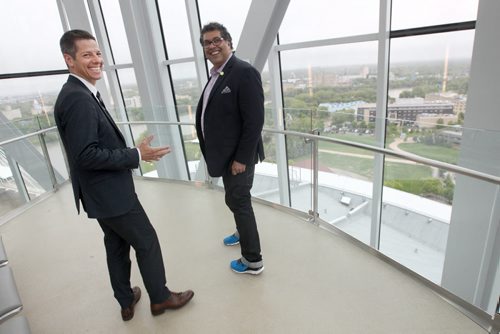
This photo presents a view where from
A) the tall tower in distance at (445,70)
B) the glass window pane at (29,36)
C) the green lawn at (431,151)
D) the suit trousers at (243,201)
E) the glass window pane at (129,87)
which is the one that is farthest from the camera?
the glass window pane at (129,87)

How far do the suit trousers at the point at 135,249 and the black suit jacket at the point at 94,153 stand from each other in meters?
0.10

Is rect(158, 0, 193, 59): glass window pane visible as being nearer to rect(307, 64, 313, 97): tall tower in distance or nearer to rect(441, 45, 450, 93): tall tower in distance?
rect(307, 64, 313, 97): tall tower in distance

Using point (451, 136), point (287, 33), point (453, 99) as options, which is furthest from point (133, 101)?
point (451, 136)

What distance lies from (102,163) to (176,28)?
570cm

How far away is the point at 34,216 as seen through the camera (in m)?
3.55

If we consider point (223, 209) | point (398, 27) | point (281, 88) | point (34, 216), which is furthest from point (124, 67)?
point (398, 27)

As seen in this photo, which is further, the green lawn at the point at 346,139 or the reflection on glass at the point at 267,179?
the reflection on glass at the point at 267,179

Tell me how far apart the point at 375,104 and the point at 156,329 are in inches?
136

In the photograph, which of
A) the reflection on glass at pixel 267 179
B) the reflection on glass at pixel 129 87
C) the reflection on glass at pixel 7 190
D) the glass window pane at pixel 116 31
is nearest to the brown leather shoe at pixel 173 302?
the reflection on glass at pixel 267 179

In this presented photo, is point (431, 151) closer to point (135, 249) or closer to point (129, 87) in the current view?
point (135, 249)

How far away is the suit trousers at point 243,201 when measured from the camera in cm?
205

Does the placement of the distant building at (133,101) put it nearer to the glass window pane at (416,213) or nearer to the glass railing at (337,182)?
the glass railing at (337,182)

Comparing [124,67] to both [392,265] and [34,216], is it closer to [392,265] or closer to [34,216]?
[34,216]

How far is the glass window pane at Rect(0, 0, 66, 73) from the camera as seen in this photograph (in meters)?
6.41
